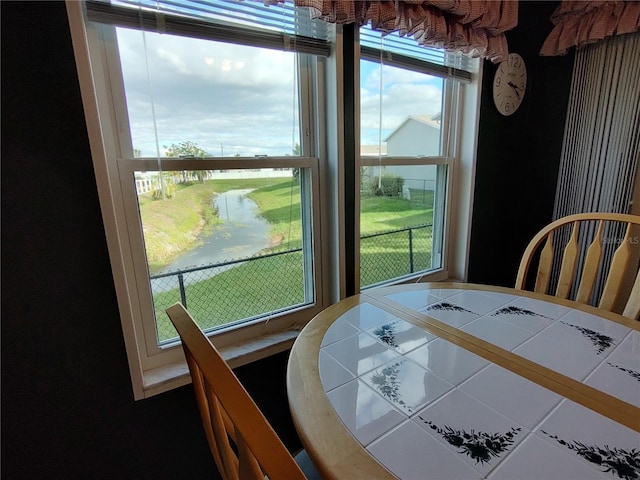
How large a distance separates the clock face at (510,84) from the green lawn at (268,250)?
0.62 meters

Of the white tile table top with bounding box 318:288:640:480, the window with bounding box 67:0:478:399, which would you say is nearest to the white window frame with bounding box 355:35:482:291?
the window with bounding box 67:0:478:399

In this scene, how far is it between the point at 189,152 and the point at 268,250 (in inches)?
17.4

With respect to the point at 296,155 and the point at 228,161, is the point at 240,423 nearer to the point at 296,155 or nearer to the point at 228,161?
the point at 228,161

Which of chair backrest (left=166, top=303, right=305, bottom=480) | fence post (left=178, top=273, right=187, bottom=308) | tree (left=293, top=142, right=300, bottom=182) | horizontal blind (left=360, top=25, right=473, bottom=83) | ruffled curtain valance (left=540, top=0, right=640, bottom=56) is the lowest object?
fence post (left=178, top=273, right=187, bottom=308)

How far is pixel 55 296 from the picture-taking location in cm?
83

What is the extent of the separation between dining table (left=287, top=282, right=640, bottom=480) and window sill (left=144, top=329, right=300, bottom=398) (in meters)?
0.34

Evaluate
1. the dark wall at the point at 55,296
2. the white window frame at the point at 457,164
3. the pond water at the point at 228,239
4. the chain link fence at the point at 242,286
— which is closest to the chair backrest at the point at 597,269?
the white window frame at the point at 457,164

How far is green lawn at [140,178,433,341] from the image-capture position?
3.40ft

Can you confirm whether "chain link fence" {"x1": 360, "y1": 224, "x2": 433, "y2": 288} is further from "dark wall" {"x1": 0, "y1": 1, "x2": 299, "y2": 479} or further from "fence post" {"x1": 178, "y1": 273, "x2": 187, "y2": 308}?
"dark wall" {"x1": 0, "y1": 1, "x2": 299, "y2": 479}

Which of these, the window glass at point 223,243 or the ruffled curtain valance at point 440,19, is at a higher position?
the ruffled curtain valance at point 440,19

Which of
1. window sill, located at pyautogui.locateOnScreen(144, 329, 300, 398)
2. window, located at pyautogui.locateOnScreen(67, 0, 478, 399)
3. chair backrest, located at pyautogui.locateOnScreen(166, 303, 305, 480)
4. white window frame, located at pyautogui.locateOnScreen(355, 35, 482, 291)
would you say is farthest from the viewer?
white window frame, located at pyautogui.locateOnScreen(355, 35, 482, 291)

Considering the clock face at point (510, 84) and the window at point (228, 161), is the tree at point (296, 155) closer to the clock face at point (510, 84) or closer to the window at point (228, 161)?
the window at point (228, 161)

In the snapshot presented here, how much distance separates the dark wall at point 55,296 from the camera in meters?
0.73

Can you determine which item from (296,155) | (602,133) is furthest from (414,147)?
(602,133)
